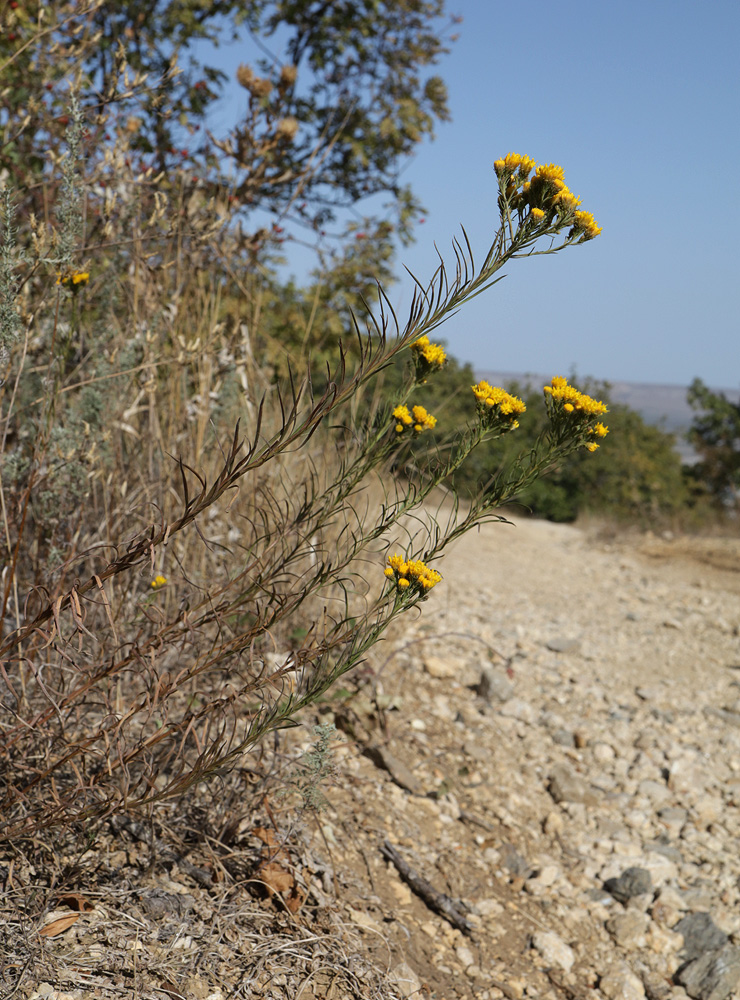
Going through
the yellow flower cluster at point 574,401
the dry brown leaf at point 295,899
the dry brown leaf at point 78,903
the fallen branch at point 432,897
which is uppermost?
the yellow flower cluster at point 574,401

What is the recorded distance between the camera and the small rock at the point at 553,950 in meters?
1.96

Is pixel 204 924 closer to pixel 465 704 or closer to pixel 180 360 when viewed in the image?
pixel 180 360

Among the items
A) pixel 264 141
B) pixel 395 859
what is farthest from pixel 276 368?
pixel 395 859

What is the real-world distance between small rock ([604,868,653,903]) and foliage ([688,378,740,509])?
497 inches

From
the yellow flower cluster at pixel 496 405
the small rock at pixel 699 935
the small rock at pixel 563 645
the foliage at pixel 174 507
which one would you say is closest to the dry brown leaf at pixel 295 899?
the foliage at pixel 174 507

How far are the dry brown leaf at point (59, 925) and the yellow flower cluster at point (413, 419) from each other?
42.4 inches

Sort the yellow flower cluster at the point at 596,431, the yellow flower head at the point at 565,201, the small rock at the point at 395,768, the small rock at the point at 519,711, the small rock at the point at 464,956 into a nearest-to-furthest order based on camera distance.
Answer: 1. the yellow flower head at the point at 565,201
2. the yellow flower cluster at the point at 596,431
3. the small rock at the point at 464,956
4. the small rock at the point at 395,768
5. the small rock at the point at 519,711

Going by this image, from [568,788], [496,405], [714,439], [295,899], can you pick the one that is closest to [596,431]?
[496,405]

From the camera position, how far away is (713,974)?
1.97 meters

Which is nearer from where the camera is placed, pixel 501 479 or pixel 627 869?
pixel 501 479

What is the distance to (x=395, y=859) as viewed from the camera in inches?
79.7

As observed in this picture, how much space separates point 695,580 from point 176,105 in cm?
534

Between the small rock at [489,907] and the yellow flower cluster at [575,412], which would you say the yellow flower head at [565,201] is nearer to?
the yellow flower cluster at [575,412]

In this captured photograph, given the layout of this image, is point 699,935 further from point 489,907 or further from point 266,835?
point 266,835
